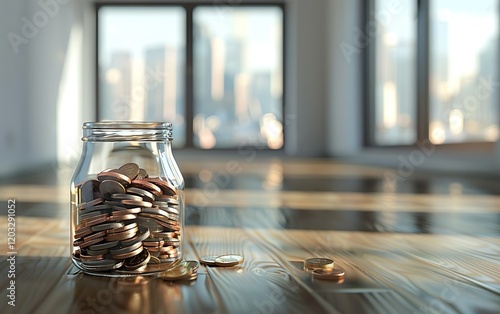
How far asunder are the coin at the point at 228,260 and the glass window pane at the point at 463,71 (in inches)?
110

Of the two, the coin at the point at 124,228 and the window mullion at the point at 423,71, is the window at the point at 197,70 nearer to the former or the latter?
the window mullion at the point at 423,71

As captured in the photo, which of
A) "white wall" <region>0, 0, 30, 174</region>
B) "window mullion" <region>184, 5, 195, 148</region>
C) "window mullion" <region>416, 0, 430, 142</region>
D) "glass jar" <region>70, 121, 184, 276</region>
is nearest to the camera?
"glass jar" <region>70, 121, 184, 276</region>

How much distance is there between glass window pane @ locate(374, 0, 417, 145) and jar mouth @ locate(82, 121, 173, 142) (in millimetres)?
4138

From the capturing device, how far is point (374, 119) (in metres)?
5.84

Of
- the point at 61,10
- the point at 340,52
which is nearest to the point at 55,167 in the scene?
the point at 61,10

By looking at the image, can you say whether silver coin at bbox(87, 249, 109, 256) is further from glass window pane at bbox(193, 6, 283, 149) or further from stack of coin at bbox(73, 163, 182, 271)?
glass window pane at bbox(193, 6, 283, 149)

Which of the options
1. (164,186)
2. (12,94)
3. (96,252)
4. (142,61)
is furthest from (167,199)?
(142,61)

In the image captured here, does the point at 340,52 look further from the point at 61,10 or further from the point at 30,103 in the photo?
the point at 30,103

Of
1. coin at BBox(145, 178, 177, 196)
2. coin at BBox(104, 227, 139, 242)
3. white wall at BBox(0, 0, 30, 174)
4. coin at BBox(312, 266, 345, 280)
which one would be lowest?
coin at BBox(312, 266, 345, 280)

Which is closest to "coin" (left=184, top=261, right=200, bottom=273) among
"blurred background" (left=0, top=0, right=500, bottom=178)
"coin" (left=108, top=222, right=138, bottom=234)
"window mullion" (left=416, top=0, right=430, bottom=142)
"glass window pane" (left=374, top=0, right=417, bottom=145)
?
"coin" (left=108, top=222, right=138, bottom=234)

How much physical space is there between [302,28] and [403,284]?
6118 mm

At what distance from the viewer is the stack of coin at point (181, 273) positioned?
0.78 metres

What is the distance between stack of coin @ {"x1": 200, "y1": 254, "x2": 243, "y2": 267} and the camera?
0.88 m

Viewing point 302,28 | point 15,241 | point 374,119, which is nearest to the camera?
point 15,241
